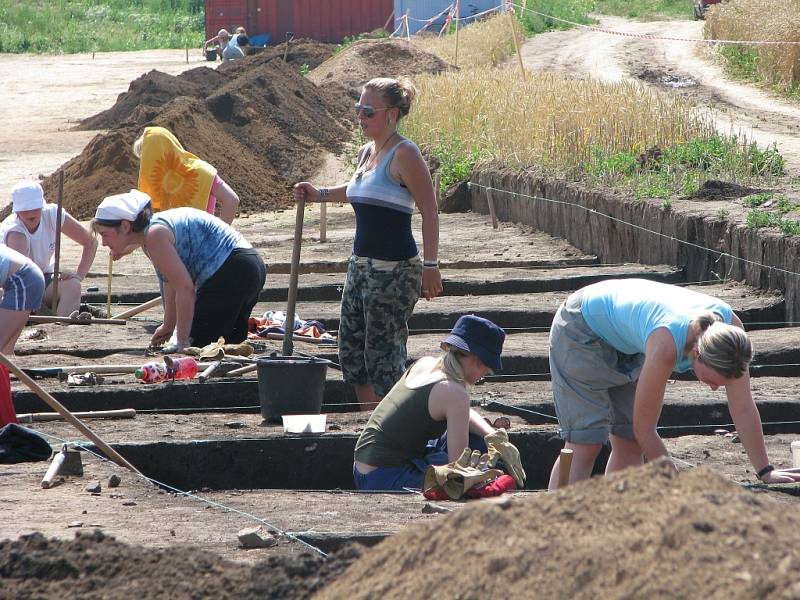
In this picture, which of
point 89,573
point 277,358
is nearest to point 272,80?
point 277,358

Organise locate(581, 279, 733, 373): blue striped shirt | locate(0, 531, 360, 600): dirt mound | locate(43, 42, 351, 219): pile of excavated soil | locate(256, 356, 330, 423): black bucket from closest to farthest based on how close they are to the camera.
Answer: locate(0, 531, 360, 600): dirt mound → locate(581, 279, 733, 373): blue striped shirt → locate(256, 356, 330, 423): black bucket → locate(43, 42, 351, 219): pile of excavated soil

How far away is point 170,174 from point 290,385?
2.73 metres

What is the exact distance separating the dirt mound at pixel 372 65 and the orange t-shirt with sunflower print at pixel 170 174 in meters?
18.1

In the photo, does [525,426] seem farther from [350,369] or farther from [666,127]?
[666,127]

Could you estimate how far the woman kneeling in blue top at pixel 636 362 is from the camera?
174 inches

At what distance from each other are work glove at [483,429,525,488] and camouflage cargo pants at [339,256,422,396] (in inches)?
39.8

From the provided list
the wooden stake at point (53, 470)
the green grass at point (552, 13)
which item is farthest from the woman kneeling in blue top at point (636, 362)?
the green grass at point (552, 13)

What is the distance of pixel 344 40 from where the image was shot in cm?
3866

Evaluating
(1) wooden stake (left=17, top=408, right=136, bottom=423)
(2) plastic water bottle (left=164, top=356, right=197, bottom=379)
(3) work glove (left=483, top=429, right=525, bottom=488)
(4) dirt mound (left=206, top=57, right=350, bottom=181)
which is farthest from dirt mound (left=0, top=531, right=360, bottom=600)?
(4) dirt mound (left=206, top=57, right=350, bottom=181)

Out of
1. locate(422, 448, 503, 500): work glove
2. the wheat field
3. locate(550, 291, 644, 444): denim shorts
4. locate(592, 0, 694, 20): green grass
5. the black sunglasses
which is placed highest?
locate(592, 0, 694, 20): green grass

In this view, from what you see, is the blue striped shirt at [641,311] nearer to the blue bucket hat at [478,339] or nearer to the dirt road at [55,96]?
the blue bucket hat at [478,339]

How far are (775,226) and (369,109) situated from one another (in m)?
4.10

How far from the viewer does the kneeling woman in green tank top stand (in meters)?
5.31

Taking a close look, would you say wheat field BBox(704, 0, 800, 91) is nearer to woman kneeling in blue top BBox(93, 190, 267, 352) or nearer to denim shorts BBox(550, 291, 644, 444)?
woman kneeling in blue top BBox(93, 190, 267, 352)
